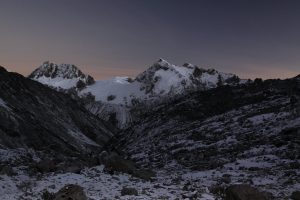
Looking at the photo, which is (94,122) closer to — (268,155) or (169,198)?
(268,155)

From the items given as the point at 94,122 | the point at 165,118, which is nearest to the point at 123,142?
the point at 165,118

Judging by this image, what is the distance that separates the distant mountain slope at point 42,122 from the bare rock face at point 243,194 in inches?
1913

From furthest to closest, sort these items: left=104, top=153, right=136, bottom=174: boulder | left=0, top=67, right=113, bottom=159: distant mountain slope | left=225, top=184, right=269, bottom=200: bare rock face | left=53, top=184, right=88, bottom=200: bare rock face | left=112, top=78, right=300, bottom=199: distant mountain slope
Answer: left=0, top=67, right=113, bottom=159: distant mountain slope → left=112, top=78, right=300, bottom=199: distant mountain slope → left=104, top=153, right=136, bottom=174: boulder → left=225, top=184, right=269, bottom=200: bare rock face → left=53, top=184, right=88, bottom=200: bare rock face

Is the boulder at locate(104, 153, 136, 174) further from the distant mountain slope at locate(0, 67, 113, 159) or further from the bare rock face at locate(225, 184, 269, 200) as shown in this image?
the distant mountain slope at locate(0, 67, 113, 159)

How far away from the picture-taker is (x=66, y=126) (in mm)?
123500

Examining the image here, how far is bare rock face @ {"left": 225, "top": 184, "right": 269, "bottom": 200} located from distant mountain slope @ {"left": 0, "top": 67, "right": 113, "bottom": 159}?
159ft

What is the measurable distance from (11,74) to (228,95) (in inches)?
2766

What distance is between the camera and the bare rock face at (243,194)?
21250 mm

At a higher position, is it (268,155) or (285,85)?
(285,85)

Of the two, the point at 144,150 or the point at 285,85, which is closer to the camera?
the point at 144,150

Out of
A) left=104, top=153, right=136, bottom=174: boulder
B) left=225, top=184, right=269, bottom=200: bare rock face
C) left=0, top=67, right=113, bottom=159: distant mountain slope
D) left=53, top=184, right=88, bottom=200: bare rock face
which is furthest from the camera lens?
left=0, top=67, right=113, bottom=159: distant mountain slope

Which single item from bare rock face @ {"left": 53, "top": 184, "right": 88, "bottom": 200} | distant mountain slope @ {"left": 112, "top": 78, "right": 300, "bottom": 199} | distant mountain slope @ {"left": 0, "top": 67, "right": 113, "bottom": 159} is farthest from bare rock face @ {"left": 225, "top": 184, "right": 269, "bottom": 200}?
distant mountain slope @ {"left": 0, "top": 67, "right": 113, "bottom": 159}

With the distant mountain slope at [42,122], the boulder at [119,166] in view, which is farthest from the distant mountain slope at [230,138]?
Answer: the distant mountain slope at [42,122]

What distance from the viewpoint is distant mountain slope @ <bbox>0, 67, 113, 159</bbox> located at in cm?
7875
